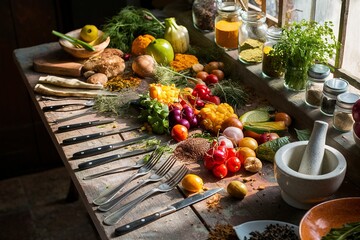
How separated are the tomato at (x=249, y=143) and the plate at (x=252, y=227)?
36 cm

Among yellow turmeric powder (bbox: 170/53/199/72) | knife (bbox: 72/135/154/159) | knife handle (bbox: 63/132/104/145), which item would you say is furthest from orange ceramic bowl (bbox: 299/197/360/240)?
yellow turmeric powder (bbox: 170/53/199/72)

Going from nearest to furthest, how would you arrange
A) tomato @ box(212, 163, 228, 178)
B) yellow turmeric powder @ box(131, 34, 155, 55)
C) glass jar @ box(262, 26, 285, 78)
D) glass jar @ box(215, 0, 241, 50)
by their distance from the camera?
tomato @ box(212, 163, 228, 178)
glass jar @ box(262, 26, 285, 78)
glass jar @ box(215, 0, 241, 50)
yellow turmeric powder @ box(131, 34, 155, 55)

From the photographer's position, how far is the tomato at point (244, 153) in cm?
164

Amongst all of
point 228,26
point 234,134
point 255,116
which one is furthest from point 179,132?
point 228,26

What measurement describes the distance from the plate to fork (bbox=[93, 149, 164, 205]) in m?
0.37

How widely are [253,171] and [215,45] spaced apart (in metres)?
0.83

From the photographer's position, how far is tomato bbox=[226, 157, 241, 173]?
1.60 metres

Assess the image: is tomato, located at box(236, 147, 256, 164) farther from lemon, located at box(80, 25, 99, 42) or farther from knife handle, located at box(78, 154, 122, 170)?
lemon, located at box(80, 25, 99, 42)

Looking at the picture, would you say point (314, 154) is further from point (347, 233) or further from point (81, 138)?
point (81, 138)

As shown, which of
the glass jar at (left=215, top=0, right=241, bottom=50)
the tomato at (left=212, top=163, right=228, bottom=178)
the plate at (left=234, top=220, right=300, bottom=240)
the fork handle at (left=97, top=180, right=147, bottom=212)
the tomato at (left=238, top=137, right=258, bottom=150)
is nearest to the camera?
the plate at (left=234, top=220, right=300, bottom=240)

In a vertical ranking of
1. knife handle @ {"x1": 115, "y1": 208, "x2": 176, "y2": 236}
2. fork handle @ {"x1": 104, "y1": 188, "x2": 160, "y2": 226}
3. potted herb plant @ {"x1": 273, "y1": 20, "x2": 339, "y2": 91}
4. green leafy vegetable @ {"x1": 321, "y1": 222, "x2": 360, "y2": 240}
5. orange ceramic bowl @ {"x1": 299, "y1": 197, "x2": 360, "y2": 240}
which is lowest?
fork handle @ {"x1": 104, "y1": 188, "x2": 160, "y2": 226}

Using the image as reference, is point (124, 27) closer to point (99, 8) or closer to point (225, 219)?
point (99, 8)

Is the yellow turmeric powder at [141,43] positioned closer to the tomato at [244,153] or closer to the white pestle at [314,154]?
the tomato at [244,153]

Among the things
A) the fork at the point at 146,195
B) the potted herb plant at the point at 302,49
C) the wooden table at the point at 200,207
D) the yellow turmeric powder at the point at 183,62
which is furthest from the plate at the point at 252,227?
the yellow turmeric powder at the point at 183,62
